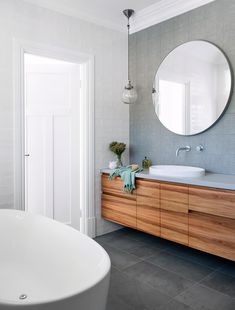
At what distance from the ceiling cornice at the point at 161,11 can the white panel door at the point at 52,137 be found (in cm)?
95

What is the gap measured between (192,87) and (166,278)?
1.92 meters

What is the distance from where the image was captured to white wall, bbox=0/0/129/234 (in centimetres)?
274

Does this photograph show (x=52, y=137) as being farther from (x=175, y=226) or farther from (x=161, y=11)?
(x=161, y=11)

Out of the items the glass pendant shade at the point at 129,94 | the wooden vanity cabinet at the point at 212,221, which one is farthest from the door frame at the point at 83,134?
the wooden vanity cabinet at the point at 212,221

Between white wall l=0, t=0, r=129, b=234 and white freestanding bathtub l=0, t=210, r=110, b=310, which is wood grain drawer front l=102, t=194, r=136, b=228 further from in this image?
white freestanding bathtub l=0, t=210, r=110, b=310

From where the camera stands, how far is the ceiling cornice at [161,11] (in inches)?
118

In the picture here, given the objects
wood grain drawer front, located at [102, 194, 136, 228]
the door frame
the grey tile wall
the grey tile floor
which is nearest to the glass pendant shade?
the grey tile wall

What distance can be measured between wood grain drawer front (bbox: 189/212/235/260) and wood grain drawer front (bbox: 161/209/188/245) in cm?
6

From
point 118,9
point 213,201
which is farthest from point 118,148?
point 118,9

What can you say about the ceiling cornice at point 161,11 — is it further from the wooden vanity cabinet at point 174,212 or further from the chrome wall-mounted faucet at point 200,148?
the wooden vanity cabinet at point 174,212

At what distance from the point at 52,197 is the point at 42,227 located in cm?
120

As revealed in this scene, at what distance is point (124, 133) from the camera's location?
12.3 ft

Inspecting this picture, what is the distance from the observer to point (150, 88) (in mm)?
3502

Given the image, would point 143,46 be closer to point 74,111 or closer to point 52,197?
point 74,111
